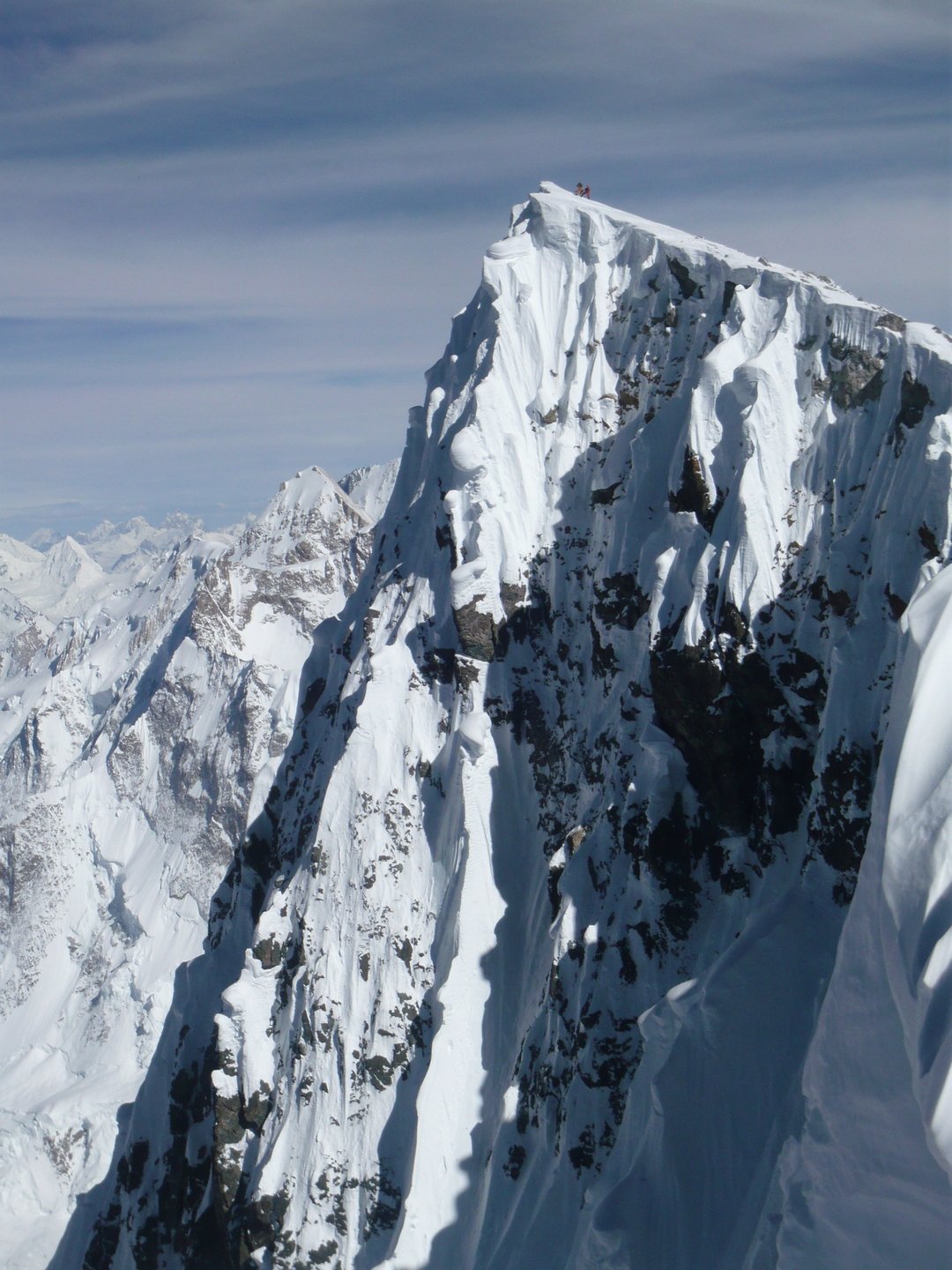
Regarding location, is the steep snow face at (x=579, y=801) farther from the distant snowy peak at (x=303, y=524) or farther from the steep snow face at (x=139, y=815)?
the distant snowy peak at (x=303, y=524)

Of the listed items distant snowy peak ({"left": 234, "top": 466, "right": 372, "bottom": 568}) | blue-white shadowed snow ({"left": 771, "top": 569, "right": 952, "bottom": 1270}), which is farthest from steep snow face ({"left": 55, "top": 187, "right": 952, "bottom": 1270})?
distant snowy peak ({"left": 234, "top": 466, "right": 372, "bottom": 568})

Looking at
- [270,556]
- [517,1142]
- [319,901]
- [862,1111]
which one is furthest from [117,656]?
[862,1111]

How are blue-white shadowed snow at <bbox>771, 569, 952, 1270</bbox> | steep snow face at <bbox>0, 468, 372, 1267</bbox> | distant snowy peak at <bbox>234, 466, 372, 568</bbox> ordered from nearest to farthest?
blue-white shadowed snow at <bbox>771, 569, 952, 1270</bbox>, steep snow face at <bbox>0, 468, 372, 1267</bbox>, distant snowy peak at <bbox>234, 466, 372, 568</bbox>

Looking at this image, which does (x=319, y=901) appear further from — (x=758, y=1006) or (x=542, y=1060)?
(x=758, y=1006)

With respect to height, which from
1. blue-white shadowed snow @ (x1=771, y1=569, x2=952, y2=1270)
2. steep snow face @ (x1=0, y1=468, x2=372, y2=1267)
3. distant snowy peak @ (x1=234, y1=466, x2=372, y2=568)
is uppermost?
distant snowy peak @ (x1=234, y1=466, x2=372, y2=568)

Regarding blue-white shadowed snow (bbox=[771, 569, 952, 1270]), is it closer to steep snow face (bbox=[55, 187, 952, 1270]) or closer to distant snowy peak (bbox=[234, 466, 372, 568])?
steep snow face (bbox=[55, 187, 952, 1270])

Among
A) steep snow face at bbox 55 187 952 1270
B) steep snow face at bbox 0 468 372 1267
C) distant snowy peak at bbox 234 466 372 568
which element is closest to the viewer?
steep snow face at bbox 55 187 952 1270
